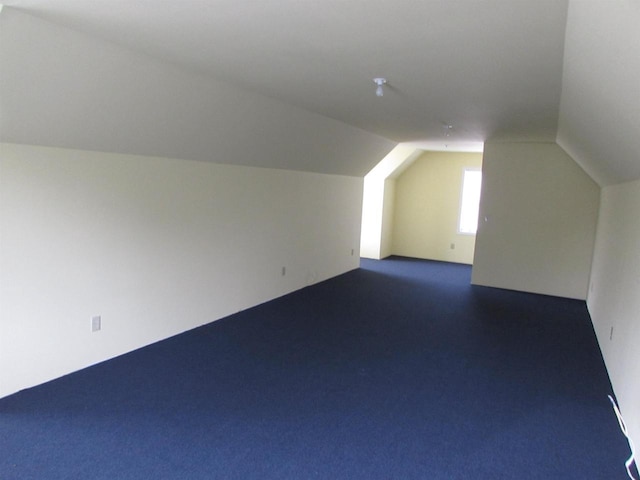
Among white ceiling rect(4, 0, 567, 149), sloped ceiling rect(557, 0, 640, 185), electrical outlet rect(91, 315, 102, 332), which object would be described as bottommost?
electrical outlet rect(91, 315, 102, 332)

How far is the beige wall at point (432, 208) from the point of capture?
8109 millimetres

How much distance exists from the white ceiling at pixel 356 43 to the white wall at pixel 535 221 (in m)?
2.45

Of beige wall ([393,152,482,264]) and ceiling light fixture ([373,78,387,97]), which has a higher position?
ceiling light fixture ([373,78,387,97])

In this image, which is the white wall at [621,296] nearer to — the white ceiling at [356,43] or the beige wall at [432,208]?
the white ceiling at [356,43]

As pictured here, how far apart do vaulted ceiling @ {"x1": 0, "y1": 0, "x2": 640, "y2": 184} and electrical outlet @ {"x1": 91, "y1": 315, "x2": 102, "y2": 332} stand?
1288 mm

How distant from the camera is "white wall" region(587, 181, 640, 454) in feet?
8.52

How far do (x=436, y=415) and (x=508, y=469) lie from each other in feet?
1.83

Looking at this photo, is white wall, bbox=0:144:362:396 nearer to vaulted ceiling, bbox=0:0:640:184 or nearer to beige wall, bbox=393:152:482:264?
vaulted ceiling, bbox=0:0:640:184

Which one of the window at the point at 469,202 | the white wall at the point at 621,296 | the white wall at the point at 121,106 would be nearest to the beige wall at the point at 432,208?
the window at the point at 469,202

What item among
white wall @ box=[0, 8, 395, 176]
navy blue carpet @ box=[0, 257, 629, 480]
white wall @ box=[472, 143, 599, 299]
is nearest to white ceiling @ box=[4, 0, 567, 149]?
white wall @ box=[0, 8, 395, 176]

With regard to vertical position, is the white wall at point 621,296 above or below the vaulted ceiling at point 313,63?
below

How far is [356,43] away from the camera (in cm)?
218

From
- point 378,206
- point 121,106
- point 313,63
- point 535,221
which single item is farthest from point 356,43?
point 378,206

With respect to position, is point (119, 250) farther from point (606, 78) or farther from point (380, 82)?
point (606, 78)
